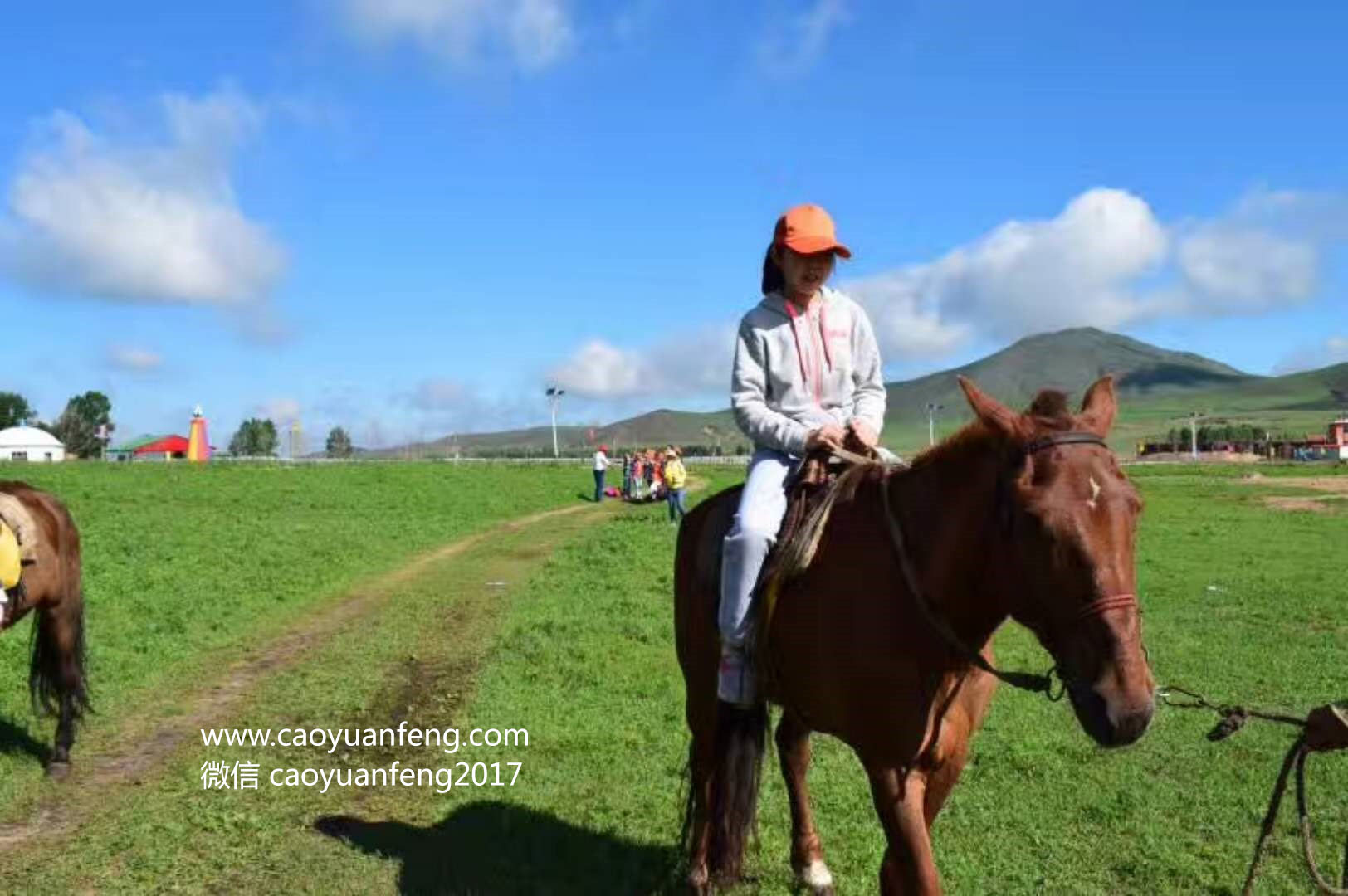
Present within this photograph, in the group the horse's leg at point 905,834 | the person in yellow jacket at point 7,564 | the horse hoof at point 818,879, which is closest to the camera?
the horse's leg at point 905,834

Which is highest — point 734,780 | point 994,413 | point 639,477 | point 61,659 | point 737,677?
point 994,413

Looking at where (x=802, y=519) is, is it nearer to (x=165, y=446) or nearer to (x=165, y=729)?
(x=165, y=729)

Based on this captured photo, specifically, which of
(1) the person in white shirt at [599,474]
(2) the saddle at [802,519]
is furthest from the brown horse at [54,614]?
(1) the person in white shirt at [599,474]

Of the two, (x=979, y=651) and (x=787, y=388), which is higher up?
(x=787, y=388)

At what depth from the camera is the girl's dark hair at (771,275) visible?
4711 millimetres

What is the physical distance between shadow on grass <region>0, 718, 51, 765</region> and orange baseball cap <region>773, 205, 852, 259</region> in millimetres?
6559

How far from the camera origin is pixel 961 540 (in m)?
3.49

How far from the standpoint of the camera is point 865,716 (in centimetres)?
374

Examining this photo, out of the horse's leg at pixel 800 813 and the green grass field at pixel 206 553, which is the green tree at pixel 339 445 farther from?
the horse's leg at pixel 800 813

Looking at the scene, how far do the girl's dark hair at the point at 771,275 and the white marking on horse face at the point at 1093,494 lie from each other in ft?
6.65

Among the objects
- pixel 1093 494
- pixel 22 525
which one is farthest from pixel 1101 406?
pixel 22 525

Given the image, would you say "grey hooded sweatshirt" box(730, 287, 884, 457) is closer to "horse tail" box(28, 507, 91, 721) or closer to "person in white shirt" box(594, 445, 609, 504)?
"horse tail" box(28, 507, 91, 721)

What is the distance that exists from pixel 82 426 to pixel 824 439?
480 ft

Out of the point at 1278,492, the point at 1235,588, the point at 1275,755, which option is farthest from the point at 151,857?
the point at 1278,492
